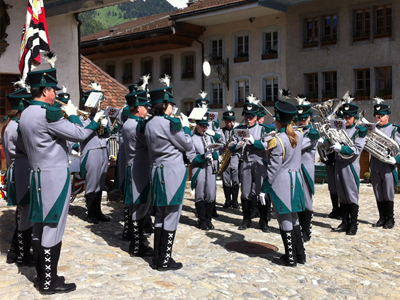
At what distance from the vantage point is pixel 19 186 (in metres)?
6.58

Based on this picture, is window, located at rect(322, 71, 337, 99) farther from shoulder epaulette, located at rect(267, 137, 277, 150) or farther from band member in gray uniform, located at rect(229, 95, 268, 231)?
shoulder epaulette, located at rect(267, 137, 277, 150)

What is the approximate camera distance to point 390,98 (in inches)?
976

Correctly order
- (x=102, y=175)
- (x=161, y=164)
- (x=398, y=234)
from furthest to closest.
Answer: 1. (x=102, y=175)
2. (x=398, y=234)
3. (x=161, y=164)

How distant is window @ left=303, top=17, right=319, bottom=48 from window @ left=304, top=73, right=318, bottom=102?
1610mm

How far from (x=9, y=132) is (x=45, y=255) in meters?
2.02

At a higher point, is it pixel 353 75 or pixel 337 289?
pixel 353 75

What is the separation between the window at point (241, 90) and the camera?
30219 mm

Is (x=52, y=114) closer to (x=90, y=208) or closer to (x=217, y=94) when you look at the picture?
(x=90, y=208)

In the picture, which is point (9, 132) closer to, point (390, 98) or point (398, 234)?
point (398, 234)

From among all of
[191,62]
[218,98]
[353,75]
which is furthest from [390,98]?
[191,62]

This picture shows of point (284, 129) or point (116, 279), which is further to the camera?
point (284, 129)

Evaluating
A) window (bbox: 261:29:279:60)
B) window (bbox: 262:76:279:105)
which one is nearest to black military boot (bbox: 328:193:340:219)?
window (bbox: 262:76:279:105)

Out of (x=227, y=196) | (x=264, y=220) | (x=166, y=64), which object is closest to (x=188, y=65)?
(x=166, y=64)

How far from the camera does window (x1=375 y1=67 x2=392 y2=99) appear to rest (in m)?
24.8
